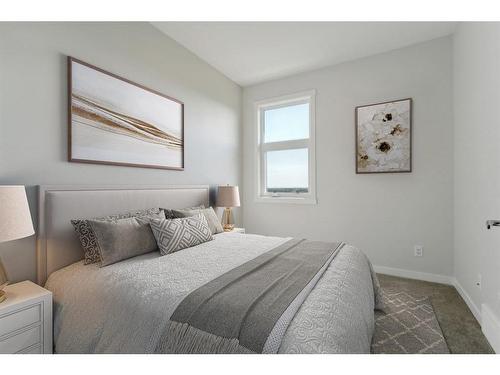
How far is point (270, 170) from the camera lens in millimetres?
3932

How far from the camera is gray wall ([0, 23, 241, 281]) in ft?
5.27

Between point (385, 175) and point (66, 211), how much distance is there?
10.5ft

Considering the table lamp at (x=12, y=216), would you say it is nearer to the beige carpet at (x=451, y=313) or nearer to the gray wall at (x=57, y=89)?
the gray wall at (x=57, y=89)

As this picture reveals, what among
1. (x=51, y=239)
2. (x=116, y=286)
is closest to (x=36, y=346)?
(x=116, y=286)

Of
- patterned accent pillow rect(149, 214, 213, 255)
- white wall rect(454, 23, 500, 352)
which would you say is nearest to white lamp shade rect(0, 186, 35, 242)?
patterned accent pillow rect(149, 214, 213, 255)

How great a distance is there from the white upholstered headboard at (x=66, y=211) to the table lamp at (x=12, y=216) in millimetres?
362

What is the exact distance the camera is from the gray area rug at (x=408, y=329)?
1.65 metres

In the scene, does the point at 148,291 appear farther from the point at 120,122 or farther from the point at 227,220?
the point at 227,220

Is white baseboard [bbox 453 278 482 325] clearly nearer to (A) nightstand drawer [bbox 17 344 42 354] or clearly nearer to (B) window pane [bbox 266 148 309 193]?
(B) window pane [bbox 266 148 309 193]

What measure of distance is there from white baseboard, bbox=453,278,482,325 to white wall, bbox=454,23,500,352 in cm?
2

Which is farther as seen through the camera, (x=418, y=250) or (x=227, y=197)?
(x=227, y=197)

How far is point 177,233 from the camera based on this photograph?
2018mm

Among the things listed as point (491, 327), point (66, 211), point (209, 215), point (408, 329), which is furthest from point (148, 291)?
point (491, 327)

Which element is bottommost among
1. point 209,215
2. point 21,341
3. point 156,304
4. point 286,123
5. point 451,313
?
point 451,313
